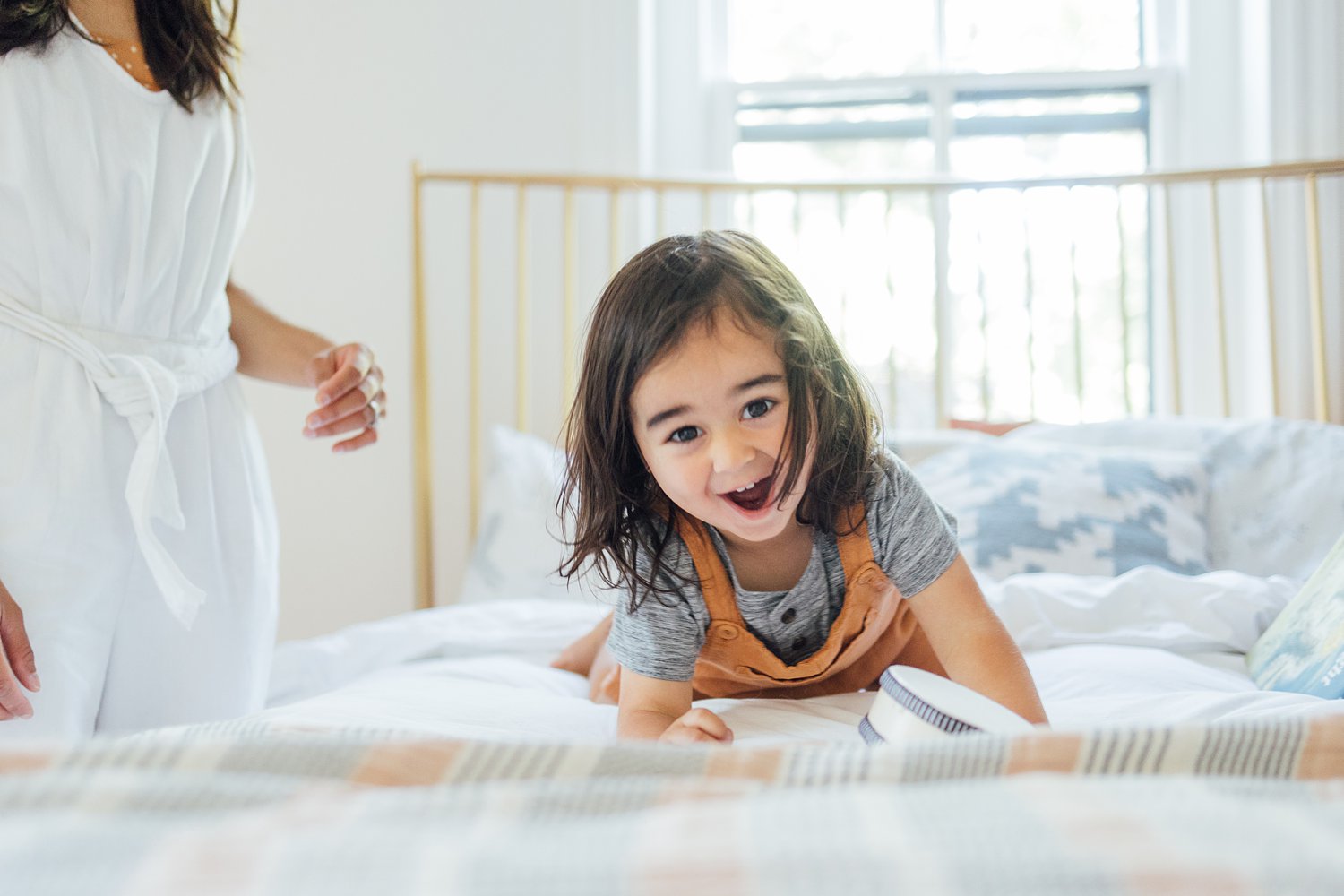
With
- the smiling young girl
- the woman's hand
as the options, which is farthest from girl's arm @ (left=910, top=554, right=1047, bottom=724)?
the woman's hand

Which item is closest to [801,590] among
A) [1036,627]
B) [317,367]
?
[1036,627]

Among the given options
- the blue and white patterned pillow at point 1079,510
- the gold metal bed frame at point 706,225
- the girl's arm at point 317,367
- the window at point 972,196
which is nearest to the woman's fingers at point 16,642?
the girl's arm at point 317,367

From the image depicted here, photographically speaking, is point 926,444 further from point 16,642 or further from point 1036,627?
point 16,642

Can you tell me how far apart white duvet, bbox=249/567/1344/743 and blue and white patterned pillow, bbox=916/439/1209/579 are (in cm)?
8

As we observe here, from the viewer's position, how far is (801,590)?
3.16 feet

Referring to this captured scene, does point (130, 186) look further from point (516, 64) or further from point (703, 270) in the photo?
point (516, 64)

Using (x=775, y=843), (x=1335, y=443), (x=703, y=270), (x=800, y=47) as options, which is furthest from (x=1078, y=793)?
(x=800, y=47)

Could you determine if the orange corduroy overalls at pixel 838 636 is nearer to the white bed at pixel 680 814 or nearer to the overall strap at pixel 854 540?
the overall strap at pixel 854 540

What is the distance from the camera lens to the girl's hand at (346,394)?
41.7 inches

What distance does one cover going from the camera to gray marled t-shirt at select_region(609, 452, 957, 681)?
0.93 meters

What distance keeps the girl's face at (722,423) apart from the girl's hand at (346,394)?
13.4 inches

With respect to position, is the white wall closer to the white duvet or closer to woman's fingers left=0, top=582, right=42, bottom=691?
the white duvet

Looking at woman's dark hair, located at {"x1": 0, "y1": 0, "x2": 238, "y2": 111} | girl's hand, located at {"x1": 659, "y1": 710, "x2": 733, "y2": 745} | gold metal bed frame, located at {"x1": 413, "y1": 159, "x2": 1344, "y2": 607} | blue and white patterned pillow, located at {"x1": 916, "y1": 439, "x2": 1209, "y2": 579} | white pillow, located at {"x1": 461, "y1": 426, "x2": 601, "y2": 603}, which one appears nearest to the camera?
girl's hand, located at {"x1": 659, "y1": 710, "x2": 733, "y2": 745}

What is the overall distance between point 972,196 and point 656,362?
1.61 meters
